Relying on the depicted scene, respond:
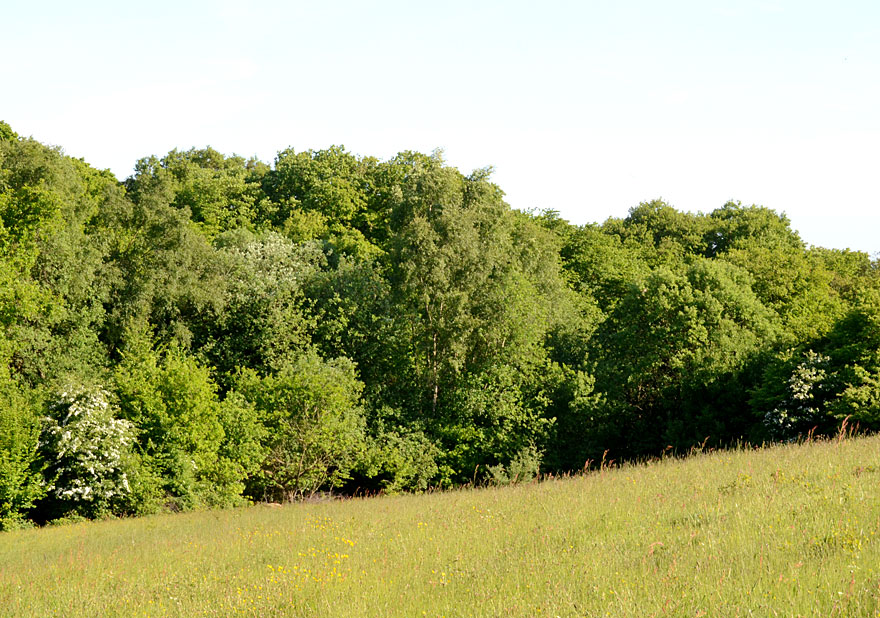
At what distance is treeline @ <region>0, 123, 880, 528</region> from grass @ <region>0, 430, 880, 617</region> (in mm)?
14152

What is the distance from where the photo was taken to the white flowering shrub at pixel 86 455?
26.7 metres

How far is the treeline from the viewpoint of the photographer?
2872 centimetres

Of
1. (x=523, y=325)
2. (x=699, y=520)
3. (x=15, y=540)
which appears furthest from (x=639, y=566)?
(x=523, y=325)

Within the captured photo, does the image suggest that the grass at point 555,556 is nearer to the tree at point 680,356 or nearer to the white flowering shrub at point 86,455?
the white flowering shrub at point 86,455

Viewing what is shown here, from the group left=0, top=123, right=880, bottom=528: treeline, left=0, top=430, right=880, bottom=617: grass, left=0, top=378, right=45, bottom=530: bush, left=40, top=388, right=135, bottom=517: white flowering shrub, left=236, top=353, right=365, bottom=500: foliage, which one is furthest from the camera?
left=236, top=353, right=365, bottom=500: foliage

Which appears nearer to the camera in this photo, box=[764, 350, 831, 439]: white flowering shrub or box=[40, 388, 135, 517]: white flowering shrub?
box=[40, 388, 135, 517]: white flowering shrub

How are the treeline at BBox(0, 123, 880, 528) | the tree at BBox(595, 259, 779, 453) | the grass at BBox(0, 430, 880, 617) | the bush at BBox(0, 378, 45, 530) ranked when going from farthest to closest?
the tree at BBox(595, 259, 779, 453)
the treeline at BBox(0, 123, 880, 528)
the bush at BBox(0, 378, 45, 530)
the grass at BBox(0, 430, 880, 617)

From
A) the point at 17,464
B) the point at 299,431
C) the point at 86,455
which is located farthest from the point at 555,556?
the point at 299,431

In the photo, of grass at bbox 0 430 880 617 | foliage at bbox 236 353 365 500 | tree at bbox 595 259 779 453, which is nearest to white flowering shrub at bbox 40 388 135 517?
foliage at bbox 236 353 365 500

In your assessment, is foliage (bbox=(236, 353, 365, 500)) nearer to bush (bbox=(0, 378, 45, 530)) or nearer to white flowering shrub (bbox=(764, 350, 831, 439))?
bush (bbox=(0, 378, 45, 530))

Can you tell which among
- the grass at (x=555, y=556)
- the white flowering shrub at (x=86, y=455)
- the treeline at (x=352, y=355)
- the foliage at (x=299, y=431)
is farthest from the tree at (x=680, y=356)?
the white flowering shrub at (x=86, y=455)

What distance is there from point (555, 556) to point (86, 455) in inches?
902

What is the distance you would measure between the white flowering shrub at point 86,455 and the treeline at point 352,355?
88 millimetres

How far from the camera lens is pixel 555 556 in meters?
8.76
